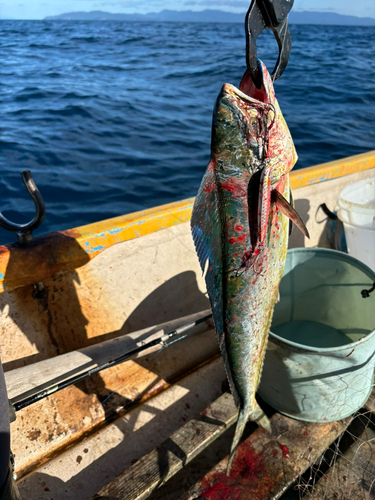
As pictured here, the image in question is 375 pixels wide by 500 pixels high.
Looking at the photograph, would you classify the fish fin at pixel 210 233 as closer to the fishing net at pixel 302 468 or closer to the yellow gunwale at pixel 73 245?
the fishing net at pixel 302 468

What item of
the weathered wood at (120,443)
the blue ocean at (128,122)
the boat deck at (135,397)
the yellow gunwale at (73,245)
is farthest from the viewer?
the blue ocean at (128,122)

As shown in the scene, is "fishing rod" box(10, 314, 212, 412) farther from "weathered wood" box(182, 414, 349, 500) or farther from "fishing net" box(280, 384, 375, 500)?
"fishing net" box(280, 384, 375, 500)

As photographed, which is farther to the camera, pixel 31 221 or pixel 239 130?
pixel 31 221

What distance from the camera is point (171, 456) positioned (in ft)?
7.02

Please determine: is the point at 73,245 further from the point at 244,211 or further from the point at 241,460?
the point at 241,460

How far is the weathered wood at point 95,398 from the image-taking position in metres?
2.41

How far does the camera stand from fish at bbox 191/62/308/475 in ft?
4.75

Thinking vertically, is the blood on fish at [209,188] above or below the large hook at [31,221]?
above

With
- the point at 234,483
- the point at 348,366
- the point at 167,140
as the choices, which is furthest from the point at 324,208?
the point at 167,140

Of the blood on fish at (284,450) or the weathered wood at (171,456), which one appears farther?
the blood on fish at (284,450)

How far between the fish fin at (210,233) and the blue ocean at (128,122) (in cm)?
432

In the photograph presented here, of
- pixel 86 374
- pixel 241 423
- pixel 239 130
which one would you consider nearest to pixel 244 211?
pixel 239 130

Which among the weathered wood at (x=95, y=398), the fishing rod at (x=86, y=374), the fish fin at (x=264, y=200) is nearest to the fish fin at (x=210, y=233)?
the fish fin at (x=264, y=200)

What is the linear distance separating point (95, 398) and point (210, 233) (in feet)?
5.98
